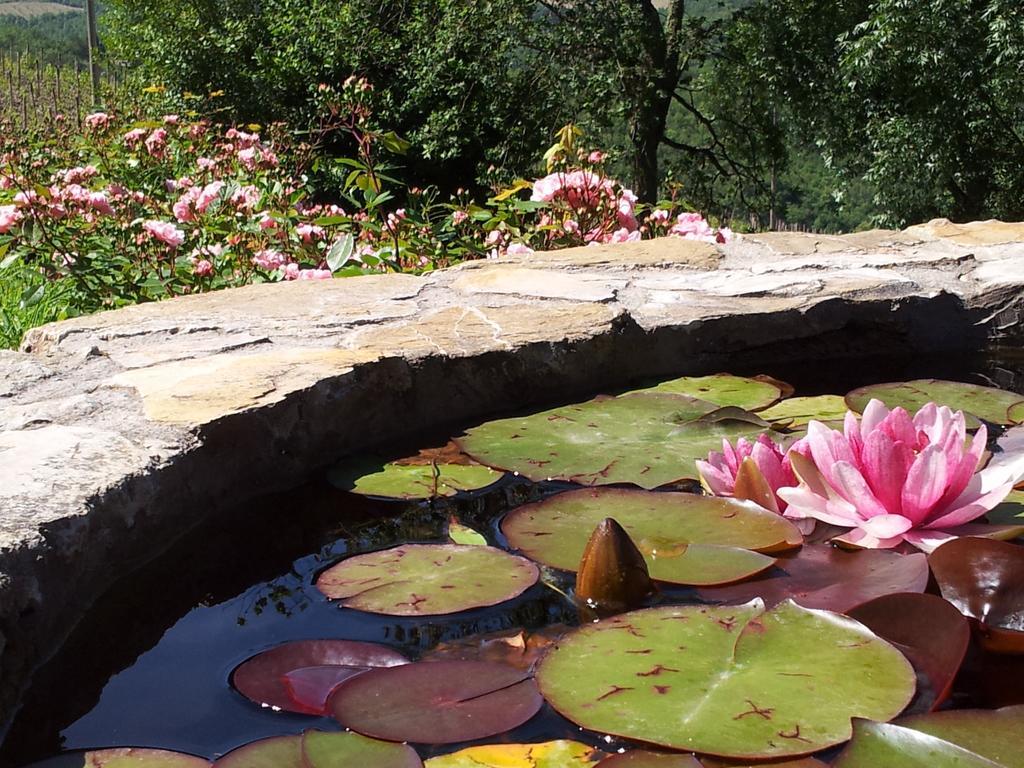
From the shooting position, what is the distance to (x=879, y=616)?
3.33ft

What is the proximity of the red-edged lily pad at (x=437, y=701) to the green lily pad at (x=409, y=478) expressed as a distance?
56 centimetres

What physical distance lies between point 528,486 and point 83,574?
0.69 metres

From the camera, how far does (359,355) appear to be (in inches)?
69.2

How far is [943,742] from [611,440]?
37.8 inches

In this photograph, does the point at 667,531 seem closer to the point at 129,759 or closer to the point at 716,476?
the point at 716,476

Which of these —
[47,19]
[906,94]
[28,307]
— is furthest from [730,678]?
[47,19]

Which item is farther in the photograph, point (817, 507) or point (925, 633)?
point (817, 507)

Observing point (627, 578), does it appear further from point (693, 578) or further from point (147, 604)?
point (147, 604)

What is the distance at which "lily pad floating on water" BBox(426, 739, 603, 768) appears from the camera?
2.80 feet

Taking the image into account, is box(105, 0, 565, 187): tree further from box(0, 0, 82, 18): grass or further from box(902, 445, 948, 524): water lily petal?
box(0, 0, 82, 18): grass

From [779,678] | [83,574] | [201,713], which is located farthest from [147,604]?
[779,678]

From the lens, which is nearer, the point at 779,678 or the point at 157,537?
the point at 779,678

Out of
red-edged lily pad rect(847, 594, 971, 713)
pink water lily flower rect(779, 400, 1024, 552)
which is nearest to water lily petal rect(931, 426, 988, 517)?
pink water lily flower rect(779, 400, 1024, 552)

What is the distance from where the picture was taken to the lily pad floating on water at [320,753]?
84 cm
